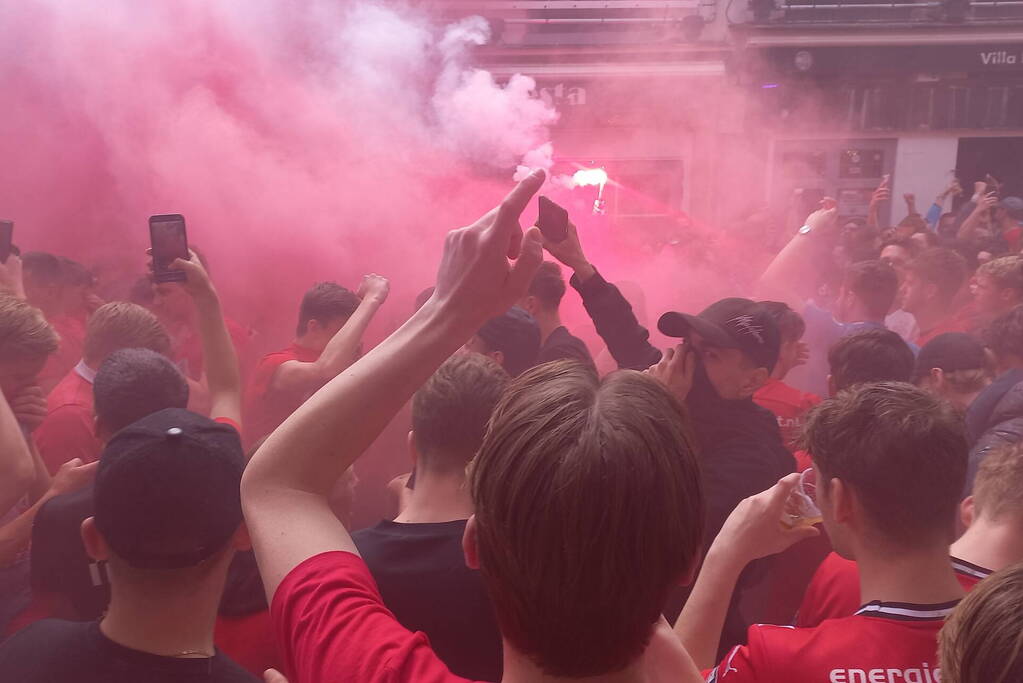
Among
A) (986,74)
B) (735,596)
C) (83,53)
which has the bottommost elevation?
(735,596)

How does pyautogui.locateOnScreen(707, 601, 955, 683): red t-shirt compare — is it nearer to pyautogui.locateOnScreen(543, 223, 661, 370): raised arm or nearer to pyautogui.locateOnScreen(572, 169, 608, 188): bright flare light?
pyautogui.locateOnScreen(543, 223, 661, 370): raised arm

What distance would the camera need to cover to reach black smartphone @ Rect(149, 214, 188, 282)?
10.3ft

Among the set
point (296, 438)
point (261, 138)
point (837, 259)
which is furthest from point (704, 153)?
point (296, 438)

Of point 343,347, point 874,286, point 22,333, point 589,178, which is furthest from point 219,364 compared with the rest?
point 589,178

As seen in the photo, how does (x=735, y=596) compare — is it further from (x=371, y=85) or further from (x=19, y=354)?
(x=371, y=85)

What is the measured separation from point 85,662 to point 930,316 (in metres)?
4.87

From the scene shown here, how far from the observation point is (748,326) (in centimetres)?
284

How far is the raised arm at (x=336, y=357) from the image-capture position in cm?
345

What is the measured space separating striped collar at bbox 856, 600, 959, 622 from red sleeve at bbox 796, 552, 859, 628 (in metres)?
0.30

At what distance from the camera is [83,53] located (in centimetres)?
586

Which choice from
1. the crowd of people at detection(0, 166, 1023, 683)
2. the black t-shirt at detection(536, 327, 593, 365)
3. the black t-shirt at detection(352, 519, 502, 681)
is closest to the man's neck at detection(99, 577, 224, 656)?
the crowd of people at detection(0, 166, 1023, 683)

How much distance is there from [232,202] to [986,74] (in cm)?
1011

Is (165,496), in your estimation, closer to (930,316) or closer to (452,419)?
(452,419)

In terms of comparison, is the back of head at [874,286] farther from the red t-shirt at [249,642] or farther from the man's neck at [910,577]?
the red t-shirt at [249,642]
